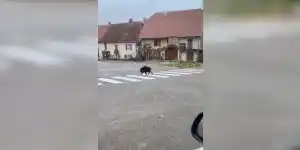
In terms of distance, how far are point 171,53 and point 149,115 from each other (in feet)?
13.1

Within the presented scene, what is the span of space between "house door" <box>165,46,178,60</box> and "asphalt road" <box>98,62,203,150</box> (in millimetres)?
1319

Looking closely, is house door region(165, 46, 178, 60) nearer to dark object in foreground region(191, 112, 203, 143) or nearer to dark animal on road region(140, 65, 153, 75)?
dark animal on road region(140, 65, 153, 75)

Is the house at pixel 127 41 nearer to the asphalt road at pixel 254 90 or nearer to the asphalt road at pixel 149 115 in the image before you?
the asphalt road at pixel 149 115

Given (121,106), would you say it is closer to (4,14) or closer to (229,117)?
(229,117)

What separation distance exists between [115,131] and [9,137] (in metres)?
2.16

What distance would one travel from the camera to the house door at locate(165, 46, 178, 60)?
6.91 m

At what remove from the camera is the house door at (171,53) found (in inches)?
272

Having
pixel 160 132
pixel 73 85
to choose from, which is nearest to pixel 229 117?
pixel 73 85

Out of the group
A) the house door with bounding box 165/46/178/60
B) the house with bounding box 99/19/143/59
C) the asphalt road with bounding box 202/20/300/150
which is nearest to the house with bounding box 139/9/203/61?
the house door with bounding box 165/46/178/60

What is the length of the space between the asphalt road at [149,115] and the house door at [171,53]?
1319mm

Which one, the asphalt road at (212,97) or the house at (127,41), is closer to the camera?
the asphalt road at (212,97)

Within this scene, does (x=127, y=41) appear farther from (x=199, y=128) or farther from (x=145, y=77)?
(x=199, y=128)

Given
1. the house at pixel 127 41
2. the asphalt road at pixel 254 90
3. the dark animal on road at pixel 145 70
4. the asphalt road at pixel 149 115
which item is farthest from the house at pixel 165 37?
the asphalt road at pixel 254 90

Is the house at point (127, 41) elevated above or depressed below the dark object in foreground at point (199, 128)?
above
